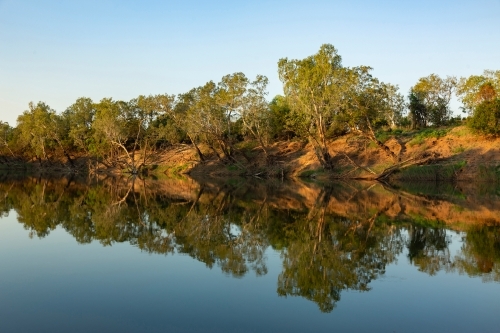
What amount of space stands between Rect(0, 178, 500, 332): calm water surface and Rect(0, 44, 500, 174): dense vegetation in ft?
80.6

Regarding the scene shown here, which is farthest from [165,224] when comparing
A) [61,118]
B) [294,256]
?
[61,118]

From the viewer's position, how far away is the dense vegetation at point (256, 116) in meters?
44.2

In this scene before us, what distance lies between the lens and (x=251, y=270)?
37.1 ft

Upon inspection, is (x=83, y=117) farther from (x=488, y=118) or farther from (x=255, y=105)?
(x=488, y=118)

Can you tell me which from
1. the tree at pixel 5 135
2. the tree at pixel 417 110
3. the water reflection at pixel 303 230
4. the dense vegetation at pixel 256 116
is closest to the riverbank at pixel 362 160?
the dense vegetation at pixel 256 116

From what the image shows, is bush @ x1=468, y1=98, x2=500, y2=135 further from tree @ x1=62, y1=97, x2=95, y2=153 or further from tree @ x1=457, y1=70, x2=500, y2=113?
tree @ x1=62, y1=97, x2=95, y2=153

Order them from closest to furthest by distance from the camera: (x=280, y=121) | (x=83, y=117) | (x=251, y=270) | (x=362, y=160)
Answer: (x=251, y=270) < (x=362, y=160) < (x=280, y=121) < (x=83, y=117)

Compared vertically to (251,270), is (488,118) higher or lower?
higher

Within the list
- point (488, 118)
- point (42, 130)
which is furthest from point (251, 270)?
point (42, 130)

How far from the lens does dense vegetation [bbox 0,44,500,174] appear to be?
44.2 metres

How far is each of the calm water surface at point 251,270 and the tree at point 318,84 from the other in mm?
23648

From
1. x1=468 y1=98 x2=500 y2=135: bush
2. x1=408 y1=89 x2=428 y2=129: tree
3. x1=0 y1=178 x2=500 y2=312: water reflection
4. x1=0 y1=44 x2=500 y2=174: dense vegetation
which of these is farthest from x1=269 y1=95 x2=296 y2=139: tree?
x1=0 y1=178 x2=500 y2=312: water reflection

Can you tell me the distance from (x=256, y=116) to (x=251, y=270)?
130 feet

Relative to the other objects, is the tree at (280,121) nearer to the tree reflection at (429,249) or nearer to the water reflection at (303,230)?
the water reflection at (303,230)
